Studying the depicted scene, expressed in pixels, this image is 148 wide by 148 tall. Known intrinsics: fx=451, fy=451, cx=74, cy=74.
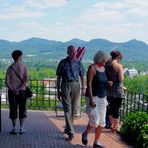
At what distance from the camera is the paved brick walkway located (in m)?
8.16

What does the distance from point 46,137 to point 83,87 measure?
4.16 feet

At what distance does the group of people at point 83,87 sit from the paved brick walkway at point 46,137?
0.77ft

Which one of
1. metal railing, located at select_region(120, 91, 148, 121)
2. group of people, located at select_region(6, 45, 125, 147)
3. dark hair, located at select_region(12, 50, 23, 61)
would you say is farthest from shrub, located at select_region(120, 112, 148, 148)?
dark hair, located at select_region(12, 50, 23, 61)

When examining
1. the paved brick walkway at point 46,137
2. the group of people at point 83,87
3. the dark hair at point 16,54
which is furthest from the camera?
the dark hair at point 16,54

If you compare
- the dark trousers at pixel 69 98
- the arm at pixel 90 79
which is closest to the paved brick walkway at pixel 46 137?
the dark trousers at pixel 69 98

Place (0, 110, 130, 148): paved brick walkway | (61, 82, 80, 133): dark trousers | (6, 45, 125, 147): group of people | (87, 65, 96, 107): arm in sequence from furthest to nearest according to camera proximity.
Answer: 1. (61, 82, 80, 133): dark trousers
2. (0, 110, 130, 148): paved brick walkway
3. (6, 45, 125, 147): group of people
4. (87, 65, 96, 107): arm

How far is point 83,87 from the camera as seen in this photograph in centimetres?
877

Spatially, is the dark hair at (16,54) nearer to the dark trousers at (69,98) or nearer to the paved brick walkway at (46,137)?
the dark trousers at (69,98)

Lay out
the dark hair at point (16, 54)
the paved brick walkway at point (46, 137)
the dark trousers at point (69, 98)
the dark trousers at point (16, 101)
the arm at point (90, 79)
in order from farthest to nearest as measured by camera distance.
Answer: the dark trousers at point (16, 101) < the dark hair at point (16, 54) < the dark trousers at point (69, 98) < the paved brick walkway at point (46, 137) < the arm at point (90, 79)

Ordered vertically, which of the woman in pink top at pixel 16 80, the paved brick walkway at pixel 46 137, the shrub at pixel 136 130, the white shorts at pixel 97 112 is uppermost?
the woman in pink top at pixel 16 80

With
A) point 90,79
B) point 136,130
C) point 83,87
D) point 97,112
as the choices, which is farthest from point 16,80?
point 136,130

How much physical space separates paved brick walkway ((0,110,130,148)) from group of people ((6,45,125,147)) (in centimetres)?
24

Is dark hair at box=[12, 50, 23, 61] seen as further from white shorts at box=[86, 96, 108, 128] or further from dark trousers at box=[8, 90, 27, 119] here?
white shorts at box=[86, 96, 108, 128]

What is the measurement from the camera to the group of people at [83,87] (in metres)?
7.90
